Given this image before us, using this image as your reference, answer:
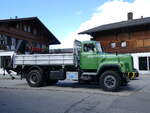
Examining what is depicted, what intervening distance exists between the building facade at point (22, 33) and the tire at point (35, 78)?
1046 centimetres

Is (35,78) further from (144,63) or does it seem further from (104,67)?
(144,63)

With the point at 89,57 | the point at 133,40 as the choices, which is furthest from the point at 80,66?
the point at 133,40

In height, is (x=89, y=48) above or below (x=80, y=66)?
above

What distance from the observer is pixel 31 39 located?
38156 mm

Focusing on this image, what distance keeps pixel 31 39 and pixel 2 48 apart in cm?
798

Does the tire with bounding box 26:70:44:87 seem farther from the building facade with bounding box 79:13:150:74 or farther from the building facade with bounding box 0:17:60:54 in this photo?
the building facade with bounding box 79:13:150:74

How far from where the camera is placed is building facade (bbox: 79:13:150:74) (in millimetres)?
29500

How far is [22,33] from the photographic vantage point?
117 feet

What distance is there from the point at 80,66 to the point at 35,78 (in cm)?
306

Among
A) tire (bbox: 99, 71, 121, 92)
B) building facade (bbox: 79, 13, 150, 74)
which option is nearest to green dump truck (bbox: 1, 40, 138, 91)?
tire (bbox: 99, 71, 121, 92)

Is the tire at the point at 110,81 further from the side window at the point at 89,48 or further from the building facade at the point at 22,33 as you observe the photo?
the building facade at the point at 22,33

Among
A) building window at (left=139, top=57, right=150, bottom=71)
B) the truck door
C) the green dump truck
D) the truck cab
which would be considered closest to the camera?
the truck cab

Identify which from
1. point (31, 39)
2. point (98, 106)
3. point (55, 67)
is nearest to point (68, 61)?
point (55, 67)

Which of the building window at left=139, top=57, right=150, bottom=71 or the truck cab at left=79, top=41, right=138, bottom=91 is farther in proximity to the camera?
the building window at left=139, top=57, right=150, bottom=71
